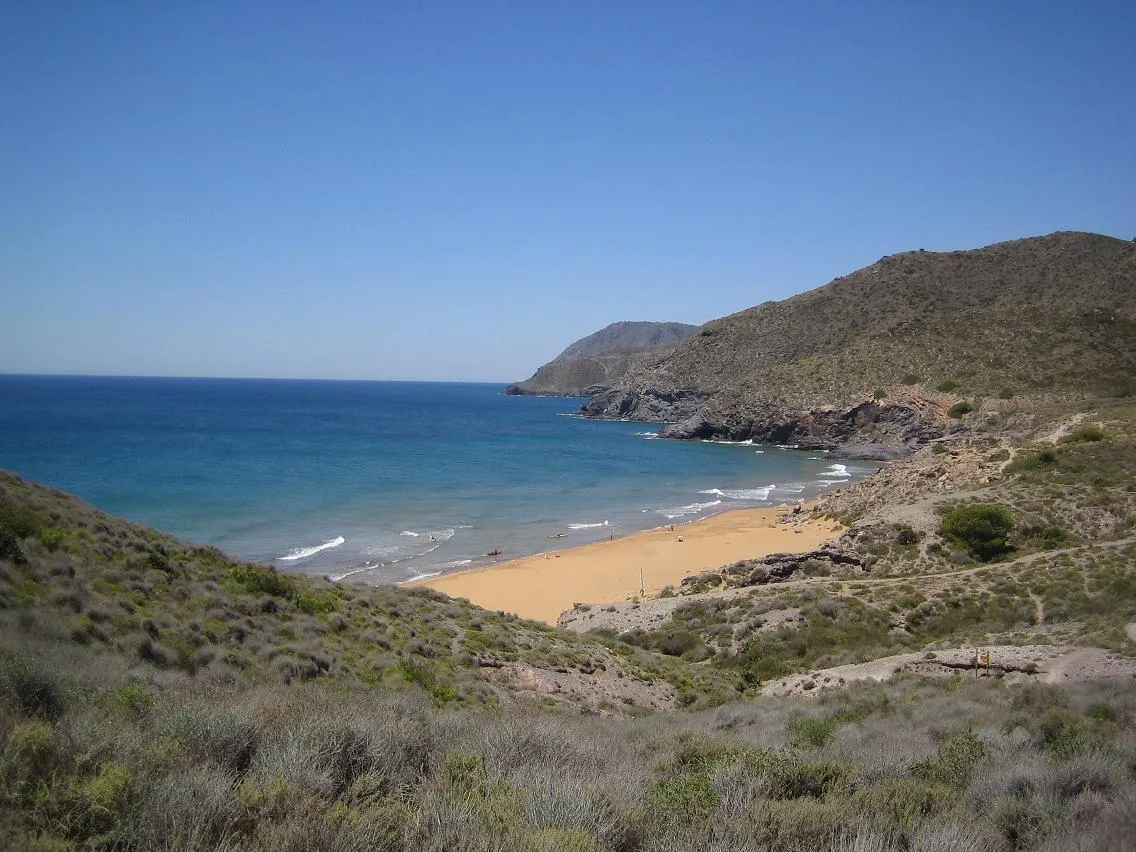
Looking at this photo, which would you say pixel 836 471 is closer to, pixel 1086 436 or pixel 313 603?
pixel 1086 436

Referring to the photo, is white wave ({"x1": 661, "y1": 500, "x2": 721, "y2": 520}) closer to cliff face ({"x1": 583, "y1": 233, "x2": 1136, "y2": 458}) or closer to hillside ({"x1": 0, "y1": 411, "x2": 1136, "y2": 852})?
hillside ({"x1": 0, "y1": 411, "x2": 1136, "y2": 852})

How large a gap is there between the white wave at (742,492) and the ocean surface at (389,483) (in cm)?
26

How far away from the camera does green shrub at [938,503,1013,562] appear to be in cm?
2131

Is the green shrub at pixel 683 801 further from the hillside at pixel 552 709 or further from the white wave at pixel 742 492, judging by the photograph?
the white wave at pixel 742 492

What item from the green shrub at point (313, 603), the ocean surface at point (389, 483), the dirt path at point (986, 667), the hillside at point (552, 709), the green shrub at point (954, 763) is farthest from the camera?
the ocean surface at point (389, 483)

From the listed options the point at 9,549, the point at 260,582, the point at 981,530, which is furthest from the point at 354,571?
the point at 981,530

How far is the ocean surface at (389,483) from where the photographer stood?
3183 centimetres

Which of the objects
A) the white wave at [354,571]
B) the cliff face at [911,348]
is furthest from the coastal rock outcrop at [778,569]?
the cliff face at [911,348]

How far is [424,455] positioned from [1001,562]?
51.2 metres

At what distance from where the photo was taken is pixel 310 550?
97.5 feet

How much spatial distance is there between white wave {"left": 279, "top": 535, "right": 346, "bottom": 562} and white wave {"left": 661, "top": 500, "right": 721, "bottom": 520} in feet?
61.2

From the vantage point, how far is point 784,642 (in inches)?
649

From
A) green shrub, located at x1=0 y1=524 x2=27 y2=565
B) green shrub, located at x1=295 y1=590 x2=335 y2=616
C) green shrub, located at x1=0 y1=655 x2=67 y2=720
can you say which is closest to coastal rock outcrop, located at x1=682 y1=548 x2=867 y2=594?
green shrub, located at x1=295 y1=590 x2=335 y2=616

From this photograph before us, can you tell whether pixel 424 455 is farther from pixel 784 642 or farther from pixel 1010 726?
pixel 1010 726
